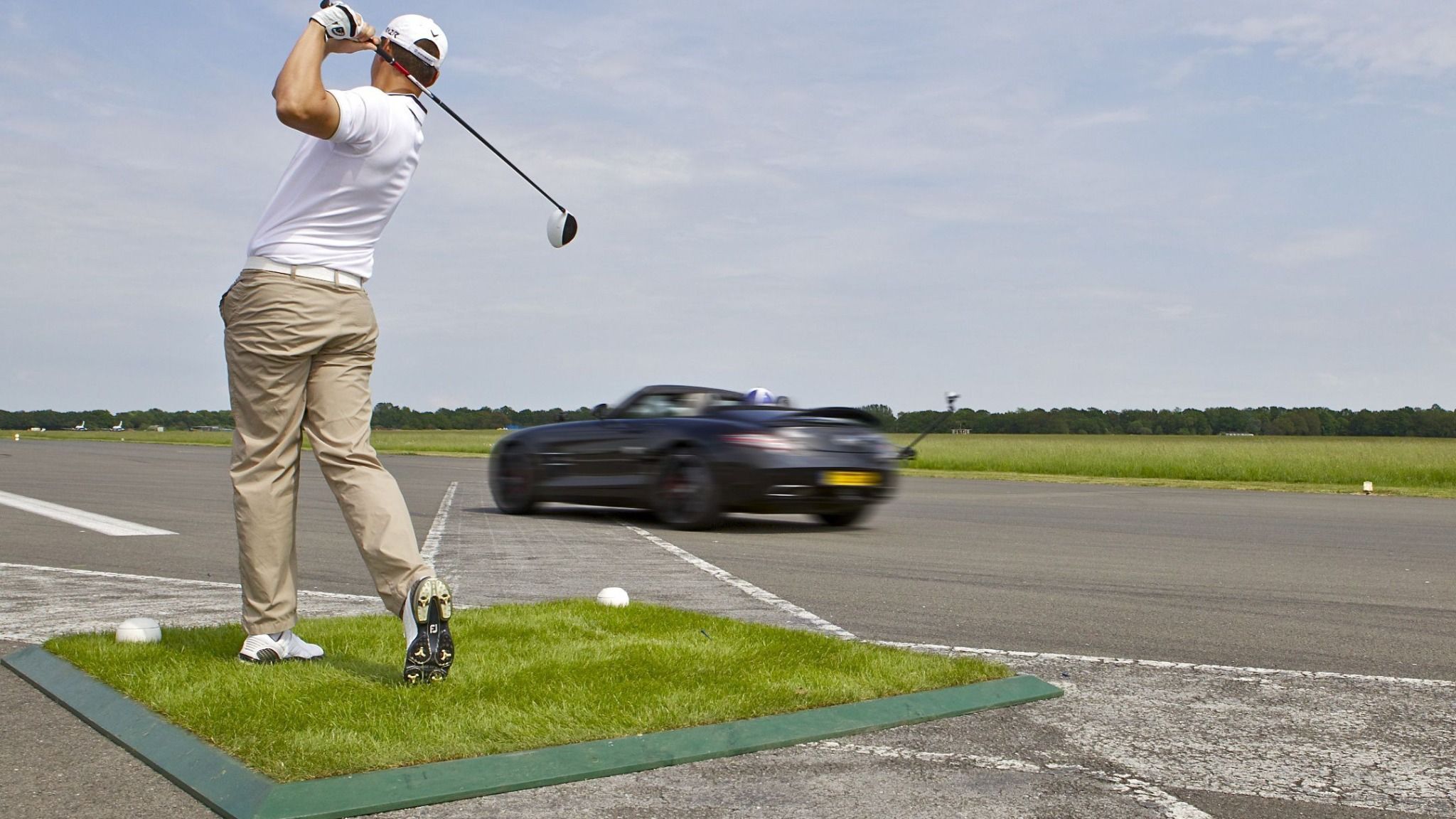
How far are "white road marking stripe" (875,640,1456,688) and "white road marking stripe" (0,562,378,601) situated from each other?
9.39 feet

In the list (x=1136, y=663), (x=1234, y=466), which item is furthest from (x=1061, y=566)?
(x=1234, y=466)

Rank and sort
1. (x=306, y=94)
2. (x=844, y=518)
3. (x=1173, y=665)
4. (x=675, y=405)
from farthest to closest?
(x=675, y=405) → (x=844, y=518) → (x=1173, y=665) → (x=306, y=94)

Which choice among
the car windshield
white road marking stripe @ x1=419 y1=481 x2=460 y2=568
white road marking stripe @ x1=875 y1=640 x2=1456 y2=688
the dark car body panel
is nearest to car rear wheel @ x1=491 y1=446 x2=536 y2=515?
the dark car body panel

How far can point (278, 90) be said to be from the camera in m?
3.76

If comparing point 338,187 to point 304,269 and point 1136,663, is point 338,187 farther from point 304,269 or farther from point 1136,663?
point 1136,663

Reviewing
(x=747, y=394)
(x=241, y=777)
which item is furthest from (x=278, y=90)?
(x=747, y=394)

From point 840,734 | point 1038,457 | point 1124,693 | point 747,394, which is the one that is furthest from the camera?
point 1038,457

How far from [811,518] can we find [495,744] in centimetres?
1109

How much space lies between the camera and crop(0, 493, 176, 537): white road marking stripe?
35.8 ft

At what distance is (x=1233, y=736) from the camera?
151 inches

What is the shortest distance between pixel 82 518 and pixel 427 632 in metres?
9.76

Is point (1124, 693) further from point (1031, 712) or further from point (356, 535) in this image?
point (356, 535)

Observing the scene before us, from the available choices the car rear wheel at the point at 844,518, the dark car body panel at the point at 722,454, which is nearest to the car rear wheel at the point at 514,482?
the dark car body panel at the point at 722,454

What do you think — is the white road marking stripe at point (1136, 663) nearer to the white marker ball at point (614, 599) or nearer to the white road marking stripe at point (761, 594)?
the white road marking stripe at point (761, 594)
